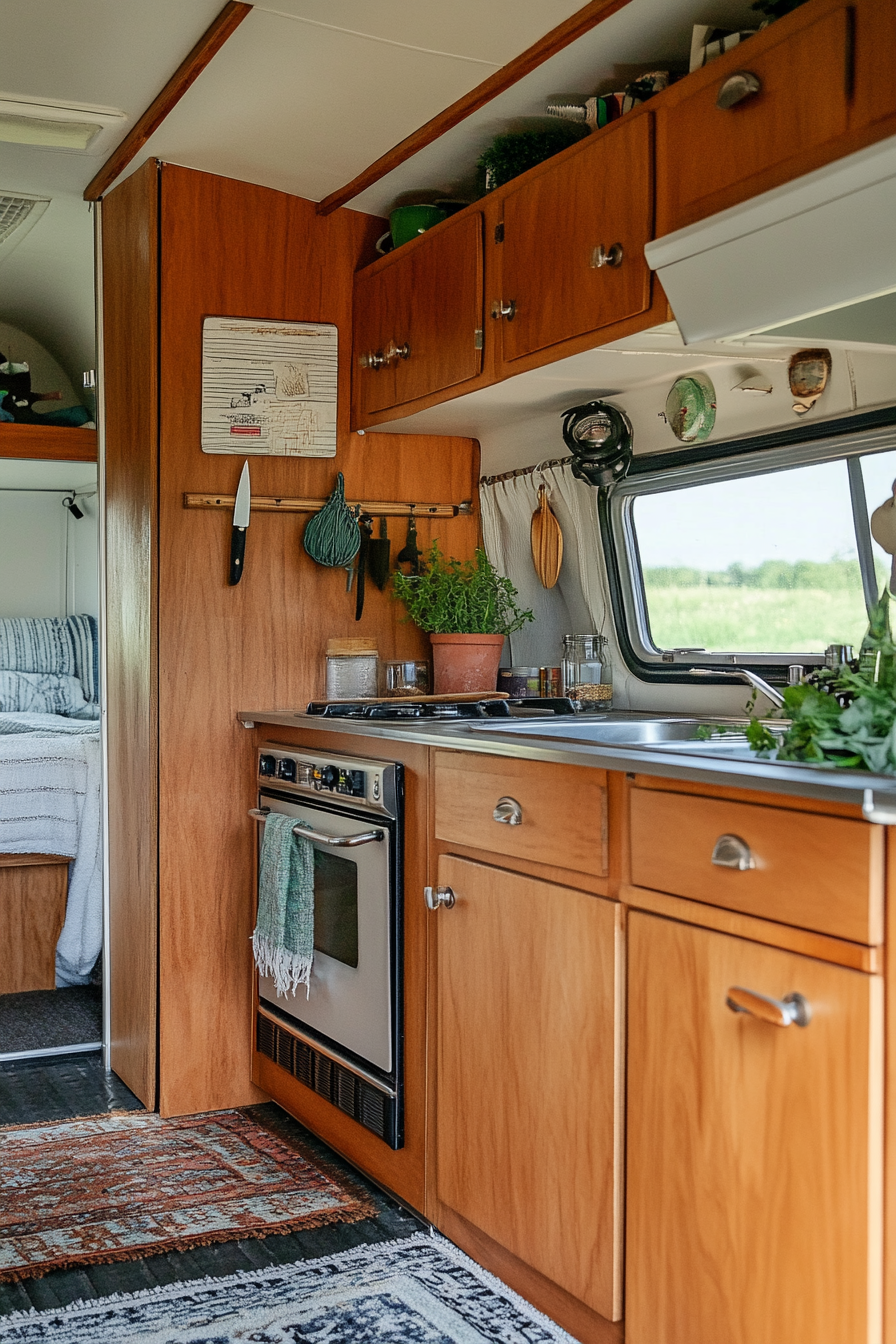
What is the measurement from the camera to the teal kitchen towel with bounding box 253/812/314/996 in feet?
8.70

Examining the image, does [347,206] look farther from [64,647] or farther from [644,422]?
Answer: [64,647]

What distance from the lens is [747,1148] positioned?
60.2 inches

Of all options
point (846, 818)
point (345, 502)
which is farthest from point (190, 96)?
point (846, 818)

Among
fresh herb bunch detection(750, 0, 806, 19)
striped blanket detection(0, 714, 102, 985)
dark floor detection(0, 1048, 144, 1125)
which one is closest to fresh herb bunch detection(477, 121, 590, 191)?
fresh herb bunch detection(750, 0, 806, 19)

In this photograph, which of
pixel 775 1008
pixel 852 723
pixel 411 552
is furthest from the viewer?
pixel 411 552

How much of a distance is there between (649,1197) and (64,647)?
2.60 meters

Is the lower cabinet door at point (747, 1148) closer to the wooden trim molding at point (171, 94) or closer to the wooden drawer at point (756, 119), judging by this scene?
the wooden drawer at point (756, 119)

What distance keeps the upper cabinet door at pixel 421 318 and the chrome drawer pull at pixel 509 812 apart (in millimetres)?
1101

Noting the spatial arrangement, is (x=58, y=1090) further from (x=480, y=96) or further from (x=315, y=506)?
(x=480, y=96)

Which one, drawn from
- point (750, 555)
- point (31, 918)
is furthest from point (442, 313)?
point (31, 918)

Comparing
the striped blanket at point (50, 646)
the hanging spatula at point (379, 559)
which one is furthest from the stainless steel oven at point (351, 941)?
the striped blanket at point (50, 646)

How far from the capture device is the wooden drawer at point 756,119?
1.79m

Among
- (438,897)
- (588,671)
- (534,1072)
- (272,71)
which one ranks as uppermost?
(272,71)

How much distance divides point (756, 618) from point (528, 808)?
859 millimetres
